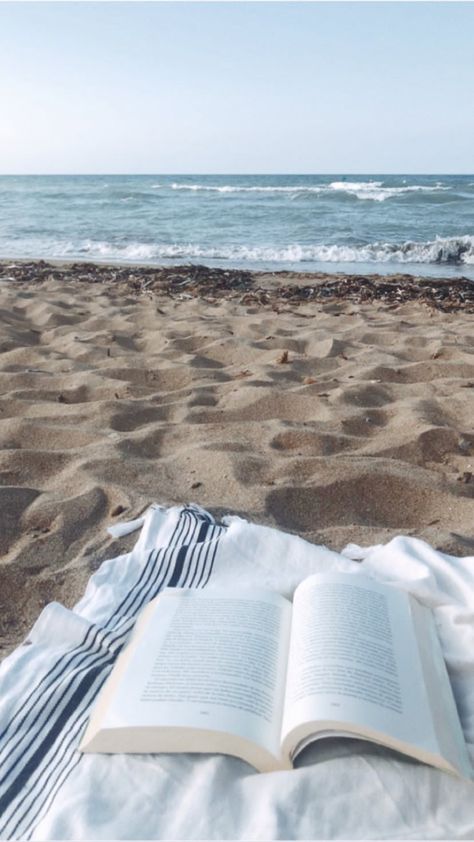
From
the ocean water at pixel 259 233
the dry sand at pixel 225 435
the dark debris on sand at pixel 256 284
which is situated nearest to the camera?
the dry sand at pixel 225 435

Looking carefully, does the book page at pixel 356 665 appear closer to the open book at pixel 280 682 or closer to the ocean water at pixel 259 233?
the open book at pixel 280 682

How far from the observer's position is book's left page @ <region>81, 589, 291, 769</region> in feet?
3.47

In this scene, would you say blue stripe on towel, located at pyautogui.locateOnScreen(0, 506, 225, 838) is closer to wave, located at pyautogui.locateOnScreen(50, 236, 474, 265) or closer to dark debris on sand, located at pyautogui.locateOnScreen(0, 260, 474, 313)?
dark debris on sand, located at pyautogui.locateOnScreen(0, 260, 474, 313)

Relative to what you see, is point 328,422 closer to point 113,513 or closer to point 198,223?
point 113,513

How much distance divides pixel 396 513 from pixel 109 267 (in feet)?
19.5

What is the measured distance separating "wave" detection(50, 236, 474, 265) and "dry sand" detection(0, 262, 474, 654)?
4854mm

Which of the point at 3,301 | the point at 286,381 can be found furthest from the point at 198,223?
the point at 286,381

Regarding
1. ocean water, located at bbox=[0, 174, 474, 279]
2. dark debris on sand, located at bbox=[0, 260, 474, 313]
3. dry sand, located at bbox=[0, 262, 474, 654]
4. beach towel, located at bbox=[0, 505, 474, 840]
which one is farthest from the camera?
ocean water, located at bbox=[0, 174, 474, 279]

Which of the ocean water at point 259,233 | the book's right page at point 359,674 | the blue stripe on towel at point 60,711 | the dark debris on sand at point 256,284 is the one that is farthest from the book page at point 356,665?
the ocean water at point 259,233

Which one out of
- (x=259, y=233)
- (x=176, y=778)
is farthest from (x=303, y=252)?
(x=176, y=778)

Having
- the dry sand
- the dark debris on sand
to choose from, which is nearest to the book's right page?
the dry sand

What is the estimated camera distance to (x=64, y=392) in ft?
10.3

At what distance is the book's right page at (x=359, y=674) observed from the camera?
3.40 ft

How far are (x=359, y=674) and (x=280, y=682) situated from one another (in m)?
0.12
